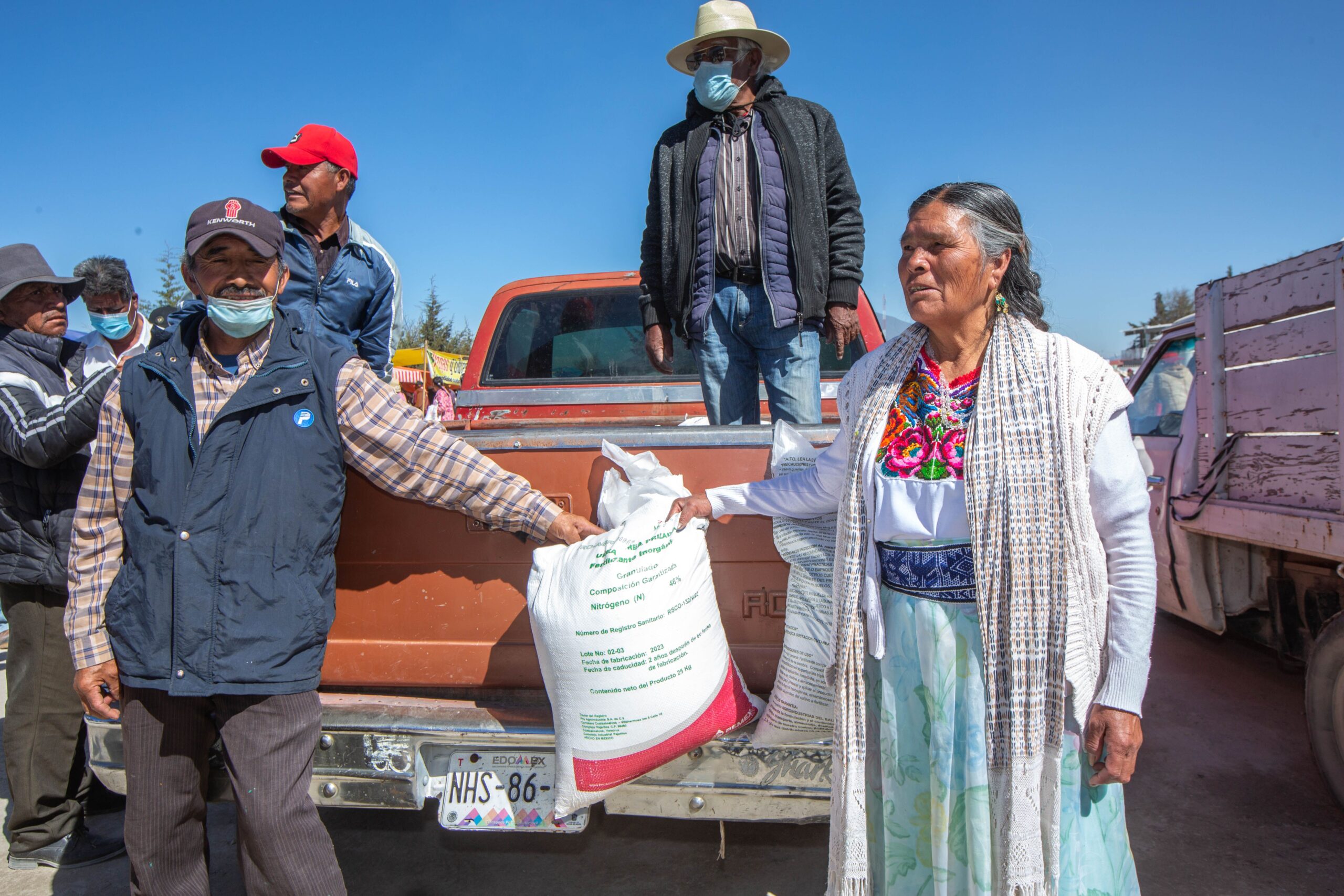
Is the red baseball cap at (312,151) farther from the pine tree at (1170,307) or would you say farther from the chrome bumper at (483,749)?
the pine tree at (1170,307)

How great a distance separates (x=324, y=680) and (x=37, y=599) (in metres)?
1.26

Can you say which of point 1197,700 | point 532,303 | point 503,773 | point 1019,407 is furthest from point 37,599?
point 1197,700

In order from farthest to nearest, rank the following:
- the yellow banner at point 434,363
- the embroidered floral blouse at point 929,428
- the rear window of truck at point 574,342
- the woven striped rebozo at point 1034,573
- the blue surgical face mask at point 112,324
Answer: the yellow banner at point 434,363 → the rear window of truck at point 574,342 → the blue surgical face mask at point 112,324 → the embroidered floral blouse at point 929,428 → the woven striped rebozo at point 1034,573

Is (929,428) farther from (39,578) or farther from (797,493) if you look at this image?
(39,578)

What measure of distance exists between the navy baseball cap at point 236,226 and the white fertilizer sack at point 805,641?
1.43 meters

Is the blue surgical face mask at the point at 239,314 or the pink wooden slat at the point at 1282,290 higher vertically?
the pink wooden slat at the point at 1282,290

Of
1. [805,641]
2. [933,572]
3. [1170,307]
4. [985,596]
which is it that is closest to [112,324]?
[805,641]

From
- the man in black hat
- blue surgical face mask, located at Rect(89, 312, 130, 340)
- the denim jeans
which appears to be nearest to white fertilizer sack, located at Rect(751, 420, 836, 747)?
the denim jeans

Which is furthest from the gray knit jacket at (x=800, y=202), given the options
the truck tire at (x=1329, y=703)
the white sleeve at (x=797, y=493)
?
the truck tire at (x=1329, y=703)

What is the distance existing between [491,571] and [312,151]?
1.52 m

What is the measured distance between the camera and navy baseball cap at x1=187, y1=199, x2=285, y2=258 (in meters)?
2.02

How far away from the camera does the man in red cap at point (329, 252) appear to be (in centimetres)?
272

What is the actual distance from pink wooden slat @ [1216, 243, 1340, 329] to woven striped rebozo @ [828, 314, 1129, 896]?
2131mm

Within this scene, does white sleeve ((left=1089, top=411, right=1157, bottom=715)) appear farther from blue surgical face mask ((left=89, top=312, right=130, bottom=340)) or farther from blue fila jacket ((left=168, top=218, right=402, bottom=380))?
blue surgical face mask ((left=89, top=312, right=130, bottom=340))
